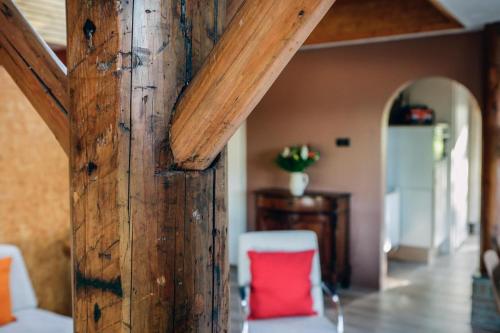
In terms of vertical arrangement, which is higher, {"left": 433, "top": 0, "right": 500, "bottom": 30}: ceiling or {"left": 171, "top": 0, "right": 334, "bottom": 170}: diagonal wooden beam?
{"left": 433, "top": 0, "right": 500, "bottom": 30}: ceiling

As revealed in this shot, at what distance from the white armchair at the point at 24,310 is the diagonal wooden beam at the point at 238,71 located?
2.37 meters

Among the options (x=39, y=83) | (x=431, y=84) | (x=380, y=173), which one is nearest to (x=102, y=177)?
(x=39, y=83)

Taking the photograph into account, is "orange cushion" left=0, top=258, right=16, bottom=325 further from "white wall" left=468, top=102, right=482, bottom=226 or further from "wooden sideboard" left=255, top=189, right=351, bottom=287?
"white wall" left=468, top=102, right=482, bottom=226

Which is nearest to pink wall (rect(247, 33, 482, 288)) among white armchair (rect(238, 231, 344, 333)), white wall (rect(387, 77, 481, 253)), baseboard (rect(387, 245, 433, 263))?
white wall (rect(387, 77, 481, 253))

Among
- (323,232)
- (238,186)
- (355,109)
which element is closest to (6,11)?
(323,232)

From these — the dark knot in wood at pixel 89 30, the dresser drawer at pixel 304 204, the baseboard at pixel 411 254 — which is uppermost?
the dark knot in wood at pixel 89 30

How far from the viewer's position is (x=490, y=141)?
418 cm

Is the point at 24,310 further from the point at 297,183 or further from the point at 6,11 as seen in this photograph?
the point at 297,183

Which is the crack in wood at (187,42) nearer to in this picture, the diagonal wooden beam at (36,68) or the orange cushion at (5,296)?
the diagonal wooden beam at (36,68)

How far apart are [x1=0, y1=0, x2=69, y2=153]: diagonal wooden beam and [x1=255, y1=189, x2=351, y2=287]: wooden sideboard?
395 centimetres

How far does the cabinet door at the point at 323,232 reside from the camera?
506cm

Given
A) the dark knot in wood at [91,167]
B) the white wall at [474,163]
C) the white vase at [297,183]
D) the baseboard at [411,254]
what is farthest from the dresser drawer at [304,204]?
the dark knot in wood at [91,167]

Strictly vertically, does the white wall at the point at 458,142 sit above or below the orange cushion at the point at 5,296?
above

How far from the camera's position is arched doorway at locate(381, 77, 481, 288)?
6.06 m
